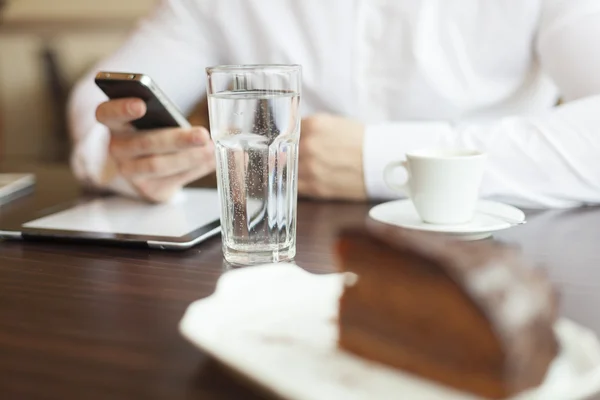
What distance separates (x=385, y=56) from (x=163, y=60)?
1.25ft

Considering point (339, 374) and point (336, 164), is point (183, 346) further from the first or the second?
point (336, 164)

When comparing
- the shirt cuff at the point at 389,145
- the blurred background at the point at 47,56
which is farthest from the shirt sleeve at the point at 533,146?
the blurred background at the point at 47,56

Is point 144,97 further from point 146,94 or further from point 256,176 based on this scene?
point 256,176

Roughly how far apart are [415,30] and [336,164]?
1.11 feet

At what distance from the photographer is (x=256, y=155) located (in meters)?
0.58

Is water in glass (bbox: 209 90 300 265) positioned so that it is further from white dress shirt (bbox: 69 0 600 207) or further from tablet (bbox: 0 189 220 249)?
white dress shirt (bbox: 69 0 600 207)

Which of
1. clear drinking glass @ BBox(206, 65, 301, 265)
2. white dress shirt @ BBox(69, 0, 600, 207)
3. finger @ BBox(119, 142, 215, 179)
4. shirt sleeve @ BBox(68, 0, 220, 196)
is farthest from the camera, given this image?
shirt sleeve @ BBox(68, 0, 220, 196)

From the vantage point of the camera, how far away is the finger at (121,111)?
0.77m

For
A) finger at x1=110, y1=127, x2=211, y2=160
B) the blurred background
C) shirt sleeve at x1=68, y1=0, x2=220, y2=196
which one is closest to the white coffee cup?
finger at x1=110, y1=127, x2=211, y2=160

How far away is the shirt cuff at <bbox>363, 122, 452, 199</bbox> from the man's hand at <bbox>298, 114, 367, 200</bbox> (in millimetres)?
11

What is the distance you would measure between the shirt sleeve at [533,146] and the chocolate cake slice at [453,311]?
0.49m

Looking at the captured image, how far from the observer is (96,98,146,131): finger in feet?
2.52

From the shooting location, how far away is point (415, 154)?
69 centimetres

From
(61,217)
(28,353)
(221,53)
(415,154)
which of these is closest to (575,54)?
(415,154)
